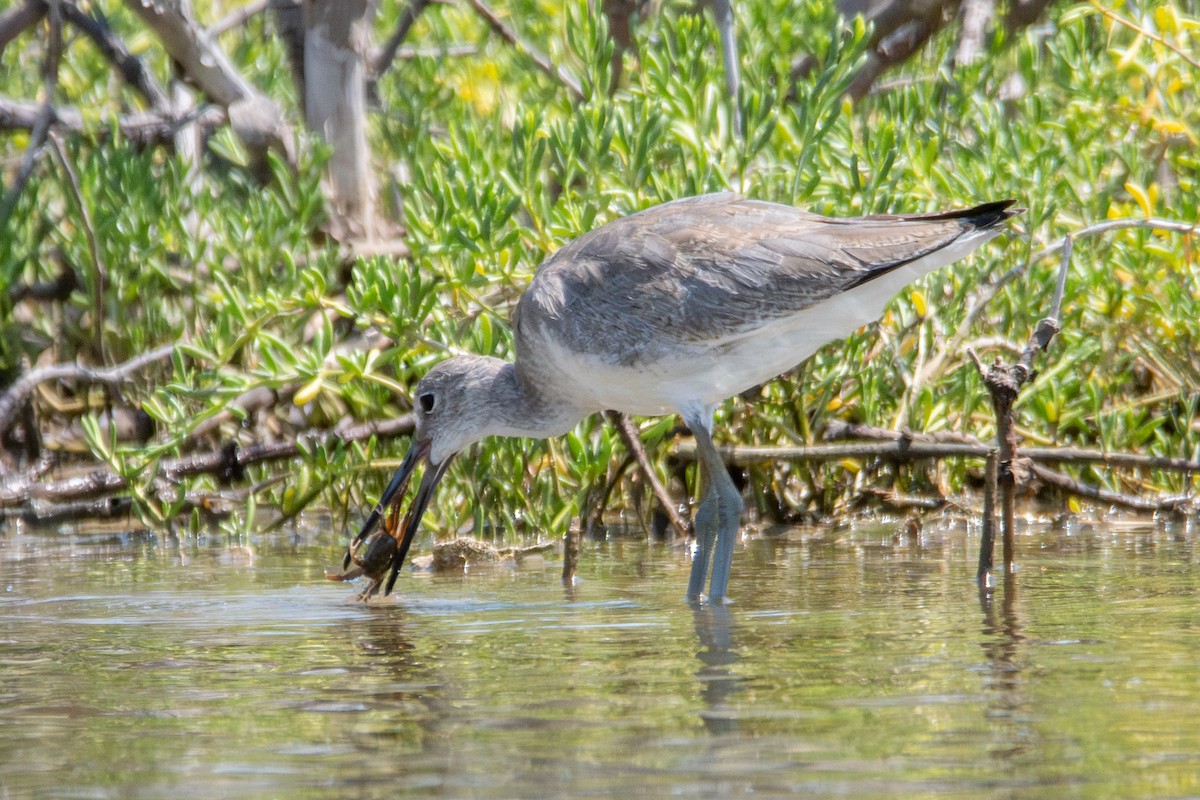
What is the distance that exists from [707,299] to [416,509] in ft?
4.53

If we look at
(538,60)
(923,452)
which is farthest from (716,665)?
(538,60)

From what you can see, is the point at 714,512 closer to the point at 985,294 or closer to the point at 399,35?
the point at 985,294

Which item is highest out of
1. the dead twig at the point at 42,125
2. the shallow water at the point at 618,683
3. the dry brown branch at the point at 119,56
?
the dry brown branch at the point at 119,56

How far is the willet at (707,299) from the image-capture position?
569 cm

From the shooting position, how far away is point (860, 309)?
5859 mm

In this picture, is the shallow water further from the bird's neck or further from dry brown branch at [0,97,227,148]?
dry brown branch at [0,97,227,148]

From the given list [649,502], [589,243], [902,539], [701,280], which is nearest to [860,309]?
[701,280]

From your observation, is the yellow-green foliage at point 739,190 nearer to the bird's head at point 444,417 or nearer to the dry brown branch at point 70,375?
the dry brown branch at point 70,375

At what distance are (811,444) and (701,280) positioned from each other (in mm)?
1662

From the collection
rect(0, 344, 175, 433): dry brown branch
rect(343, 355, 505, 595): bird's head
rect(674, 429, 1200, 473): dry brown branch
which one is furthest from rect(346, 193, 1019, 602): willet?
rect(0, 344, 175, 433): dry brown branch

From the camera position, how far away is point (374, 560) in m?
5.76

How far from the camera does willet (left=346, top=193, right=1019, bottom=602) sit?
5.69 metres

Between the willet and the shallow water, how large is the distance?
550 millimetres

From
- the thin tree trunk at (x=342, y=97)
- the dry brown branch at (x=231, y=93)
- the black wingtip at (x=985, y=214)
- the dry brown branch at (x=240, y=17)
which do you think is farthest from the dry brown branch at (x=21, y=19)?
the black wingtip at (x=985, y=214)
